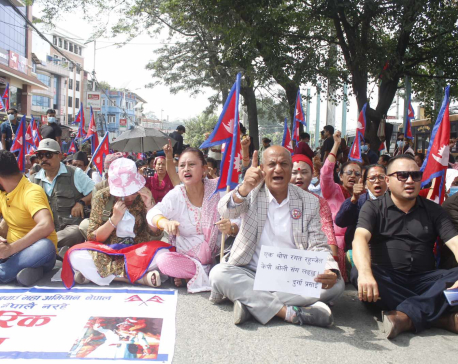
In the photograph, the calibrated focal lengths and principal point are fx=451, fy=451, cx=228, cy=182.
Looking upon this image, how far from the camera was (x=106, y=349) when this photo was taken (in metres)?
2.86

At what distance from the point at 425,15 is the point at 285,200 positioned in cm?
736

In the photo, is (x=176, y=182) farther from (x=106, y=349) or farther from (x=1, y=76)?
(x=1, y=76)

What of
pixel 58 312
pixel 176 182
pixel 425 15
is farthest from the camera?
pixel 425 15

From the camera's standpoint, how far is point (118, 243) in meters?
4.45

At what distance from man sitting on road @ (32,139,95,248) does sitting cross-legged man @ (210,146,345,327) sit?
2.27m

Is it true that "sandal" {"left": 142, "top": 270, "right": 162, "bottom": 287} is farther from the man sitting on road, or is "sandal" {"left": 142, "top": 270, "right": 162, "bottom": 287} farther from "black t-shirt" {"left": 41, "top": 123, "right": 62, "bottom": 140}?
"black t-shirt" {"left": 41, "top": 123, "right": 62, "bottom": 140}

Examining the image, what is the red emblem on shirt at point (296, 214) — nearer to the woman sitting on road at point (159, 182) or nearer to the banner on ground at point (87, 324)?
the banner on ground at point (87, 324)

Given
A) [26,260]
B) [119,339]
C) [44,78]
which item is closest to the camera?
[119,339]

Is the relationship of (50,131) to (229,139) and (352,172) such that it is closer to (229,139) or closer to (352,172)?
(229,139)

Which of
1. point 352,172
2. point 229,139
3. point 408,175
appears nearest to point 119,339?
point 229,139

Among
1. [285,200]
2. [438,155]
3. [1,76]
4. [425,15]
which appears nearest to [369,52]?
[425,15]

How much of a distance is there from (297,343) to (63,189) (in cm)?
345

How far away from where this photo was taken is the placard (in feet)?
10.5

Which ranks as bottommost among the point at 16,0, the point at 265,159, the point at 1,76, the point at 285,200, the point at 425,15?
the point at 285,200
